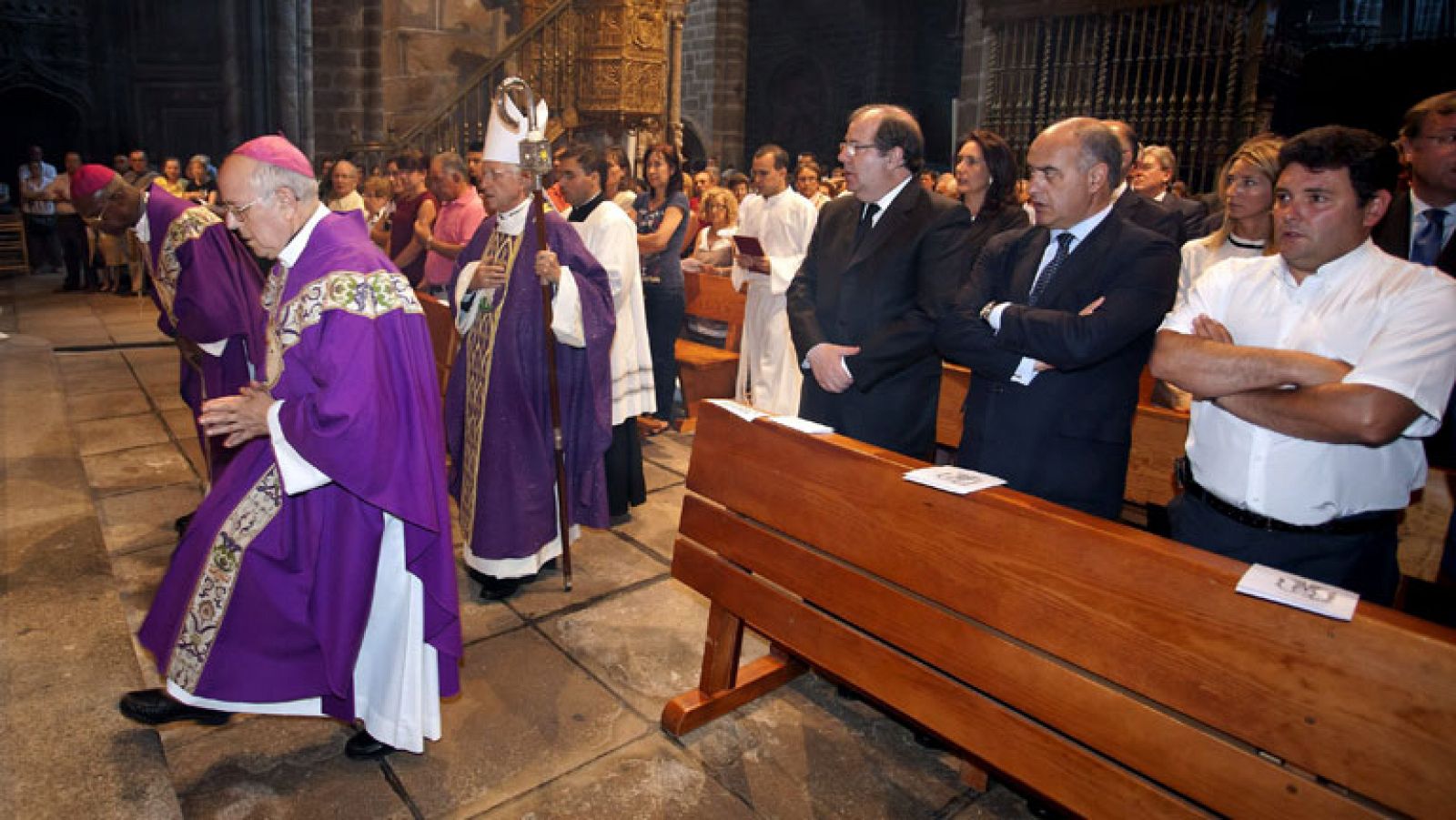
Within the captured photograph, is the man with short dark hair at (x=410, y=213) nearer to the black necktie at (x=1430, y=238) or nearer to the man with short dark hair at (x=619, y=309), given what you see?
the man with short dark hair at (x=619, y=309)

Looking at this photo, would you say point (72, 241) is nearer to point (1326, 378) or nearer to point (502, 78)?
point (502, 78)

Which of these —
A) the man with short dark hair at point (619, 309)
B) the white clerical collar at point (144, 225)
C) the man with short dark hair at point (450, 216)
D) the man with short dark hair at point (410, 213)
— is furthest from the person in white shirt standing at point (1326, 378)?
the man with short dark hair at point (410, 213)

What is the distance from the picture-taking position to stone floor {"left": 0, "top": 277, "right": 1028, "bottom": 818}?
2330 mm

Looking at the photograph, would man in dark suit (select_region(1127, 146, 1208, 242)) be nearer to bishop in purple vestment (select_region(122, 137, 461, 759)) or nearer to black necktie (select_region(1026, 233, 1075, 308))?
black necktie (select_region(1026, 233, 1075, 308))

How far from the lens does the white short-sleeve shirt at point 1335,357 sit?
1.88 metres

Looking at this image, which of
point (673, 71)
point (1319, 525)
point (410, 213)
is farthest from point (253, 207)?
point (673, 71)

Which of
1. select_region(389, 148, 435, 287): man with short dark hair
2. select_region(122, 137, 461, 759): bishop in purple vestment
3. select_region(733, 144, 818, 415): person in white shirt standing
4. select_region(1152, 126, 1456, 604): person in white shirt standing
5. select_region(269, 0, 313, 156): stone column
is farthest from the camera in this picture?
select_region(269, 0, 313, 156): stone column

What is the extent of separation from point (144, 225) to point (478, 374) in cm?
166

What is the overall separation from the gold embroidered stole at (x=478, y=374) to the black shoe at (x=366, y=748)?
3.62 feet

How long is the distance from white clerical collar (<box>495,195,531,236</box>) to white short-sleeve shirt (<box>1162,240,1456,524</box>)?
2.38 m

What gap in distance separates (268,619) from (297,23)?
47.6 ft

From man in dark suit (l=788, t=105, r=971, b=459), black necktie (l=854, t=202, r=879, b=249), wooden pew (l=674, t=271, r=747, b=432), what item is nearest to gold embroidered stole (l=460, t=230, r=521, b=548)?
man in dark suit (l=788, t=105, r=971, b=459)

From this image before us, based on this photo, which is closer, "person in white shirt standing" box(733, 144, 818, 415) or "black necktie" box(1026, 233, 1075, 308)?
"black necktie" box(1026, 233, 1075, 308)

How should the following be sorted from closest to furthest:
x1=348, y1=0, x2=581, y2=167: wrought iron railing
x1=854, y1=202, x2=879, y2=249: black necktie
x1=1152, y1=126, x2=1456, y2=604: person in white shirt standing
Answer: x1=1152, y1=126, x2=1456, y2=604: person in white shirt standing → x1=854, y1=202, x2=879, y2=249: black necktie → x1=348, y1=0, x2=581, y2=167: wrought iron railing
